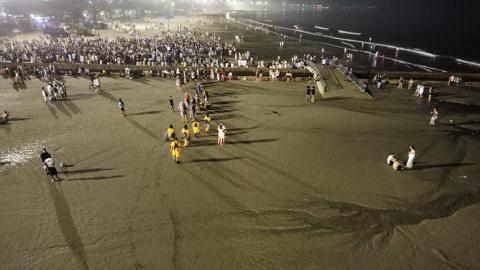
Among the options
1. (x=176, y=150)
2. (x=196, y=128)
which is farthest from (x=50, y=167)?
(x=196, y=128)

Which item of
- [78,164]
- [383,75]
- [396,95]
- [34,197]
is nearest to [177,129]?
[78,164]

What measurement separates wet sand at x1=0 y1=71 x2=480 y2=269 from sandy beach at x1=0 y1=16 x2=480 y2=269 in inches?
2.3

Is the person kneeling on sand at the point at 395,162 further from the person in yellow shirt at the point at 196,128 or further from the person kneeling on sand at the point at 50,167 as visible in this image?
the person kneeling on sand at the point at 50,167

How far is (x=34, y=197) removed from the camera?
13477 millimetres

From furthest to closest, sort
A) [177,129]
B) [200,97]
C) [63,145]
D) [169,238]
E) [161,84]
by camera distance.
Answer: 1. [161,84]
2. [200,97]
3. [177,129]
4. [63,145]
5. [169,238]

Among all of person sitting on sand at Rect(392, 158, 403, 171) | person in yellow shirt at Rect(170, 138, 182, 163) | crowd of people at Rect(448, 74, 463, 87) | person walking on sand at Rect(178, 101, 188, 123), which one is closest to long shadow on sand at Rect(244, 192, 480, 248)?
person sitting on sand at Rect(392, 158, 403, 171)

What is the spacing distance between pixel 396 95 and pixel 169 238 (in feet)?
80.5

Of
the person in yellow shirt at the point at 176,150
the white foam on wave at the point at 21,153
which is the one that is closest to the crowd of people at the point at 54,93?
the white foam on wave at the point at 21,153

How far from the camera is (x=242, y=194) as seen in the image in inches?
538

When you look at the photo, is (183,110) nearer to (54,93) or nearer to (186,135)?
(186,135)

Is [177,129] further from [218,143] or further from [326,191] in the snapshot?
[326,191]

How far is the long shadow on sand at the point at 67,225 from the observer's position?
1056 cm

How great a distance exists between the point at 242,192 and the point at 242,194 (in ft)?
0.48

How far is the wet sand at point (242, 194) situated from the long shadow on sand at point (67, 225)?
5cm
